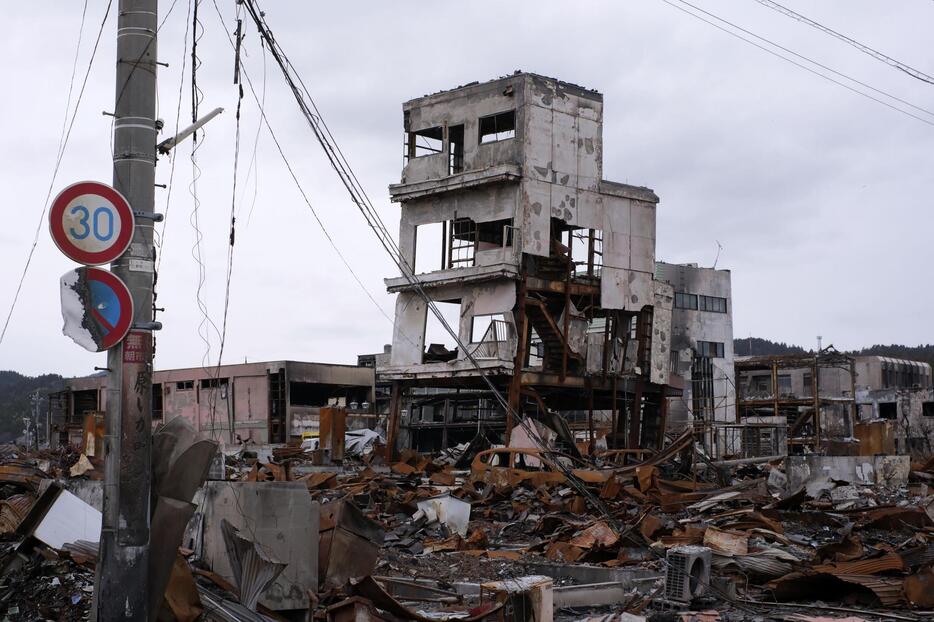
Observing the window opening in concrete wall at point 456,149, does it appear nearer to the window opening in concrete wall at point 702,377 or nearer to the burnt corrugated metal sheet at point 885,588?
the burnt corrugated metal sheet at point 885,588

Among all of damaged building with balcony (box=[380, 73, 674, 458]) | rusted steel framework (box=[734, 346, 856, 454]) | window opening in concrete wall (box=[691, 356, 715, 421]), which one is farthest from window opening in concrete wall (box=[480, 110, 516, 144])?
window opening in concrete wall (box=[691, 356, 715, 421])

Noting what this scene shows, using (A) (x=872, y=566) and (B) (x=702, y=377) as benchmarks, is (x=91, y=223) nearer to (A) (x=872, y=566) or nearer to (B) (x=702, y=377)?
(A) (x=872, y=566)

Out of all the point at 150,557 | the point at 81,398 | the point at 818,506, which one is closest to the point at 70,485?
the point at 150,557

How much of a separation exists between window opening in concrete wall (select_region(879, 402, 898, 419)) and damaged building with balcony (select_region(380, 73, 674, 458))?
3925 cm

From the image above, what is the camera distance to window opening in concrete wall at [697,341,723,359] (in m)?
76.1

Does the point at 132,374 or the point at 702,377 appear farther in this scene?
the point at 702,377

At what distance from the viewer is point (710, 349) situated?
76.8m

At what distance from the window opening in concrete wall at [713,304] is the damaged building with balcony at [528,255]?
135 feet

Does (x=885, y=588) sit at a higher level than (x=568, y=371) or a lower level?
lower

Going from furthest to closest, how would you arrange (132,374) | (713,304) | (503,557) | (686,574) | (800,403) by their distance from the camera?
(713,304) → (800,403) → (503,557) → (686,574) → (132,374)

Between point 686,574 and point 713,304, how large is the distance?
69.5 m

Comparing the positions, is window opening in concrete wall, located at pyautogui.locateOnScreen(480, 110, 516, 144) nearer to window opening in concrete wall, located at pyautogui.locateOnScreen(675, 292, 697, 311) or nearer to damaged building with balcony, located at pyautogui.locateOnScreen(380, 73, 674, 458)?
damaged building with balcony, located at pyautogui.locateOnScreen(380, 73, 674, 458)

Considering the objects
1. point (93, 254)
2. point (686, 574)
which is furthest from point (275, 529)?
point (686, 574)

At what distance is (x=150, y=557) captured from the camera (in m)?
7.12
